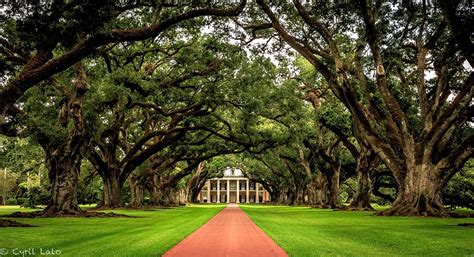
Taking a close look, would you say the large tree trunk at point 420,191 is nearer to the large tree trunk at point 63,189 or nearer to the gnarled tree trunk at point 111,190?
the large tree trunk at point 63,189

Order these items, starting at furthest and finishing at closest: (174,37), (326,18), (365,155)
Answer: (365,155) → (174,37) → (326,18)

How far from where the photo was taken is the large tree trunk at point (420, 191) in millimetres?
24002

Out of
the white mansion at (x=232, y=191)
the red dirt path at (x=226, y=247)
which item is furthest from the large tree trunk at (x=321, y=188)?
the white mansion at (x=232, y=191)

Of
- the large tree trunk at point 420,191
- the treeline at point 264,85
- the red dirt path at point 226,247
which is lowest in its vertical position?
the red dirt path at point 226,247

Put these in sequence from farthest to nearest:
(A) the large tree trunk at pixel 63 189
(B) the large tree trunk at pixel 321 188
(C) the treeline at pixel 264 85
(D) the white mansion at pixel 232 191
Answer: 1. (D) the white mansion at pixel 232 191
2. (B) the large tree trunk at pixel 321 188
3. (A) the large tree trunk at pixel 63 189
4. (C) the treeline at pixel 264 85

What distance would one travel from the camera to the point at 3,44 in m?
23.0

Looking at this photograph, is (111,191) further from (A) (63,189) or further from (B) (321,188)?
(B) (321,188)

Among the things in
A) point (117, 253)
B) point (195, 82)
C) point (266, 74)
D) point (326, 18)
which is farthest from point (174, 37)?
point (117, 253)

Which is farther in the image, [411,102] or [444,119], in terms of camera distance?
[411,102]

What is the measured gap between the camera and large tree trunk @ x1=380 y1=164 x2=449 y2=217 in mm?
24002

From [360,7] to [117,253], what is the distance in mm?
17497

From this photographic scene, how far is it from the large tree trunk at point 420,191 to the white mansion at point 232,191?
131307mm

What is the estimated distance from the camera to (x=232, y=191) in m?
160

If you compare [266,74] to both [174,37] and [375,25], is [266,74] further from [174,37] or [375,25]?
[375,25]
